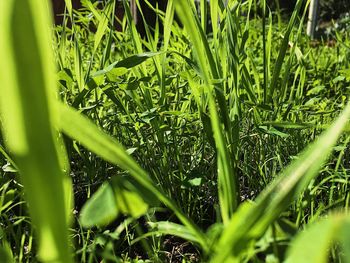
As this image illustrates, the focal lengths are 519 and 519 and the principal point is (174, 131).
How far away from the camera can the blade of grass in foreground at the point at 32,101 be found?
33 centimetres

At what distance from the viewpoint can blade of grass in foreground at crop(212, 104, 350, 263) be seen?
19.2 inches

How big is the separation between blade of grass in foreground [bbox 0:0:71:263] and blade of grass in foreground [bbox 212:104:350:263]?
18 cm

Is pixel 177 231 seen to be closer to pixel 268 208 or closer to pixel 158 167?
pixel 268 208

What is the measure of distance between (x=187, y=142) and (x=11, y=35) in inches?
35.5

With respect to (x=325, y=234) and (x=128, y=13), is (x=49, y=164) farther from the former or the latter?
(x=128, y=13)

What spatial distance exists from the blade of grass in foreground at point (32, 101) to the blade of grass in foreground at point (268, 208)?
0.58ft

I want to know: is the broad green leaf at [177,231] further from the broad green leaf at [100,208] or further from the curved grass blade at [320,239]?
the curved grass blade at [320,239]

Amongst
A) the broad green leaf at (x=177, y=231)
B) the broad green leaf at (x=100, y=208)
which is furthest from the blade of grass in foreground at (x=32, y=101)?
the broad green leaf at (x=177, y=231)

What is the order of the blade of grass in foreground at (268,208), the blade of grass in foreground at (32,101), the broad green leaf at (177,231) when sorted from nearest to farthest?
the blade of grass in foreground at (32,101), the blade of grass in foreground at (268,208), the broad green leaf at (177,231)

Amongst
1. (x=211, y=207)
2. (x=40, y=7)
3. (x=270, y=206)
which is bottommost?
(x=211, y=207)

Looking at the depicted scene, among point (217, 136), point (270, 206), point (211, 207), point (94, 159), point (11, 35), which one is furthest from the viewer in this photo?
point (94, 159)

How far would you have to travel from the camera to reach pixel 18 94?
338 mm

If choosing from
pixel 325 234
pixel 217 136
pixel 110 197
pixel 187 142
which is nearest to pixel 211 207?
pixel 187 142

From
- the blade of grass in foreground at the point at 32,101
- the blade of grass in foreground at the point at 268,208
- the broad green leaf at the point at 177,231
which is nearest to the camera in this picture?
the blade of grass in foreground at the point at 32,101
